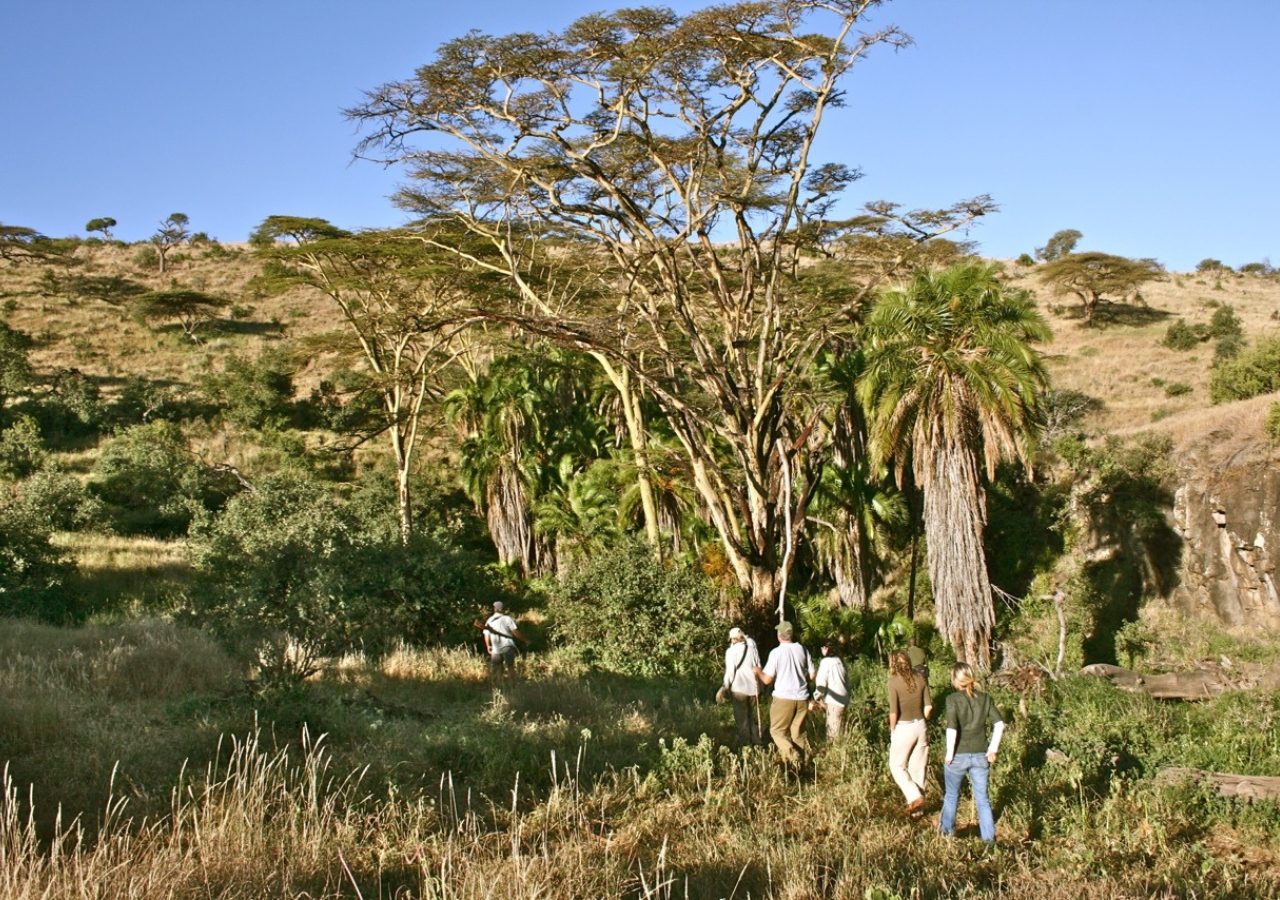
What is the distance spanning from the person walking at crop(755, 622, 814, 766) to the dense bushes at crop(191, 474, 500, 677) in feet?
24.7

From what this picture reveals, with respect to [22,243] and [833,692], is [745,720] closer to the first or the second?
[833,692]

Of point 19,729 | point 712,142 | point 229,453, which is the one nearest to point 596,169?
point 712,142

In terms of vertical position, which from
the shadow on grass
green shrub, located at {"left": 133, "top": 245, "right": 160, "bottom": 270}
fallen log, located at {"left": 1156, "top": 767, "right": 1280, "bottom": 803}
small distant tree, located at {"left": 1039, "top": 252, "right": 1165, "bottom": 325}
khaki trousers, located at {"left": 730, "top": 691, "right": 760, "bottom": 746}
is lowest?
fallen log, located at {"left": 1156, "top": 767, "right": 1280, "bottom": 803}

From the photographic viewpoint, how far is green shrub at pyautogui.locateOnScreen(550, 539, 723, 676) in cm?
1673

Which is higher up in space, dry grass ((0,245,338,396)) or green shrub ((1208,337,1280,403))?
dry grass ((0,245,338,396))

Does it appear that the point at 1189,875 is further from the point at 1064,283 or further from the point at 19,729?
the point at 1064,283

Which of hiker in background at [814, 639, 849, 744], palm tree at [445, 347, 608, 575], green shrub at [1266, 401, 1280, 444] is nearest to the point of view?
hiker in background at [814, 639, 849, 744]

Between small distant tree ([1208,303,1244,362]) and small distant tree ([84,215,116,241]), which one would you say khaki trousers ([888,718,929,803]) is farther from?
small distant tree ([84,215,116,241])

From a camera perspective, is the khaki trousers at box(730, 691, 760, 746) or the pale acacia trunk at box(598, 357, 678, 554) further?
the pale acacia trunk at box(598, 357, 678, 554)

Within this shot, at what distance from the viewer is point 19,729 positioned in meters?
7.74

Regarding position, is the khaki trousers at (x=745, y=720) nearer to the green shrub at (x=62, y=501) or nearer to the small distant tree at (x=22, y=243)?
the green shrub at (x=62, y=501)

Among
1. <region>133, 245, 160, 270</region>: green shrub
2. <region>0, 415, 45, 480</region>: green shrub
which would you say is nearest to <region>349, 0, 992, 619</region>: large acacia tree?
<region>0, 415, 45, 480</region>: green shrub

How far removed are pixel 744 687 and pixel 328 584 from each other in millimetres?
8570

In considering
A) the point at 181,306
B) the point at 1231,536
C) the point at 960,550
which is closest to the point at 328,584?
the point at 960,550
